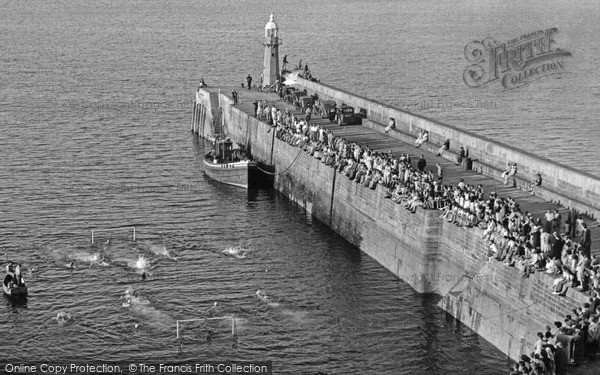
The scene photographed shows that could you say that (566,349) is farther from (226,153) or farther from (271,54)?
(271,54)

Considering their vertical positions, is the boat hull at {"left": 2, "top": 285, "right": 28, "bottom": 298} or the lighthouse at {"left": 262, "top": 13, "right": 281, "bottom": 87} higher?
the lighthouse at {"left": 262, "top": 13, "right": 281, "bottom": 87}

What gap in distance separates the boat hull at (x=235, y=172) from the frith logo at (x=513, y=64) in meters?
58.2

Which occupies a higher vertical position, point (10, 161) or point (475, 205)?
point (475, 205)

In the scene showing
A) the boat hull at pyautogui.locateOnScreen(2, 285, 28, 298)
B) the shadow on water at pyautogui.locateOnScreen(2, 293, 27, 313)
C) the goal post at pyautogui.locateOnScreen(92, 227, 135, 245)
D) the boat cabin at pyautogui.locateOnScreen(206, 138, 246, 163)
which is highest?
the boat cabin at pyautogui.locateOnScreen(206, 138, 246, 163)

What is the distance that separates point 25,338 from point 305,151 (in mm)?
28589

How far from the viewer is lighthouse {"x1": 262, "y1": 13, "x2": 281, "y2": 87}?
341 ft

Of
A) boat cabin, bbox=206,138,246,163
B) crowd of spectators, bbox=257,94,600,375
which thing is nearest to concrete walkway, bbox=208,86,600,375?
crowd of spectators, bbox=257,94,600,375

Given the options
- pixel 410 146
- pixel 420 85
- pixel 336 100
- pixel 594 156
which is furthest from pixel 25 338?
pixel 420 85

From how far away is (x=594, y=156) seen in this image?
303 ft

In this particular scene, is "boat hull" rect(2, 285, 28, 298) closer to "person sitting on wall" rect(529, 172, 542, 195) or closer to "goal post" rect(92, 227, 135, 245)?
"goal post" rect(92, 227, 135, 245)

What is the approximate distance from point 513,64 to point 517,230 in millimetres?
102352

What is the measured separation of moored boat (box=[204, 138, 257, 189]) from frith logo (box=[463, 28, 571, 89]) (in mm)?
55582

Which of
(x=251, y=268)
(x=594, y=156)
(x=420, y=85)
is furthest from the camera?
(x=420, y=85)

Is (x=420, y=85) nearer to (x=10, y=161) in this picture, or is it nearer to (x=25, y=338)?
(x=10, y=161)
